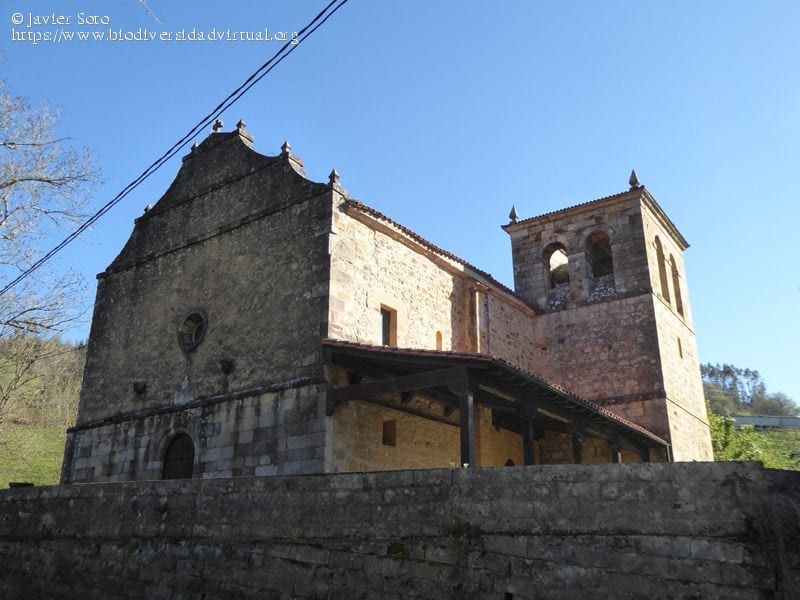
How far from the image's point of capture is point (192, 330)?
14438 mm

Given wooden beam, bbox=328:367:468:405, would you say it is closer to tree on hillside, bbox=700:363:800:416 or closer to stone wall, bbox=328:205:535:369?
stone wall, bbox=328:205:535:369

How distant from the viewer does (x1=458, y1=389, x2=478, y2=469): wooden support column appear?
30.4ft

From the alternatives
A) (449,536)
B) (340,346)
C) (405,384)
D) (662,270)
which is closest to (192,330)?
(340,346)

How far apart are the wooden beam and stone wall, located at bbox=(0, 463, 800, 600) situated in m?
3.34

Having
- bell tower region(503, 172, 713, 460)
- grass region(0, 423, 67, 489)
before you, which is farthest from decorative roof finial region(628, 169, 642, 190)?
grass region(0, 423, 67, 489)

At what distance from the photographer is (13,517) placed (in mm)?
10156

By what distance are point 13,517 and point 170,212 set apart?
312 inches

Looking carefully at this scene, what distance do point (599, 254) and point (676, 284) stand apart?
8.48 feet

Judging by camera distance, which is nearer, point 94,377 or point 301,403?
point 301,403

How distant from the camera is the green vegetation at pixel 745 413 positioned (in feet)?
81.4

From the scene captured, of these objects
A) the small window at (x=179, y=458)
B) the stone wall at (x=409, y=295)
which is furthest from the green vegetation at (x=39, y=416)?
the stone wall at (x=409, y=295)

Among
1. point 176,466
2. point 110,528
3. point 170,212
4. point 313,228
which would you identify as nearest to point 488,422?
point 313,228

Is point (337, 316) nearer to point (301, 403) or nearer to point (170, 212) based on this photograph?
point (301, 403)

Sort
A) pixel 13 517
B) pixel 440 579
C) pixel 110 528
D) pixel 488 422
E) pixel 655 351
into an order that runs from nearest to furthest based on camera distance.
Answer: pixel 440 579 < pixel 110 528 < pixel 13 517 < pixel 488 422 < pixel 655 351
